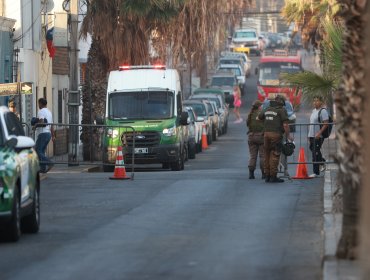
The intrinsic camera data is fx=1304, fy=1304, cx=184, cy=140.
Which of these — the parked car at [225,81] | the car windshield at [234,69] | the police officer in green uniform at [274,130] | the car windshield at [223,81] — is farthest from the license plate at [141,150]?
the car windshield at [234,69]

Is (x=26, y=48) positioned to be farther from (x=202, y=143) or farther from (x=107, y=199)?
(x=107, y=199)

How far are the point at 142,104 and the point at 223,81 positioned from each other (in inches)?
1975

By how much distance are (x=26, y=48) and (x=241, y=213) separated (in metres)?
A: 21.3

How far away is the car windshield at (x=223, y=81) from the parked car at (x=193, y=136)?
36101mm

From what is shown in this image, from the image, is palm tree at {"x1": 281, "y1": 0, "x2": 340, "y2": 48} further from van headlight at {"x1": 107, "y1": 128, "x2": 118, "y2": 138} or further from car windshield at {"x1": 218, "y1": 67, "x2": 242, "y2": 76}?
car windshield at {"x1": 218, "y1": 67, "x2": 242, "y2": 76}

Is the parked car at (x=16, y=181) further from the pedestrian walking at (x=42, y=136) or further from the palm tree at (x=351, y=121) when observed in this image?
the pedestrian walking at (x=42, y=136)

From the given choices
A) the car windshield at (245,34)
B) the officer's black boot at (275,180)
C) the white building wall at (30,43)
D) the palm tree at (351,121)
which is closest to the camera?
the palm tree at (351,121)

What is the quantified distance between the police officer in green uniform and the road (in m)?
0.50

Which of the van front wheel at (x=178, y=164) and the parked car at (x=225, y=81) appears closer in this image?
the van front wheel at (x=178, y=164)

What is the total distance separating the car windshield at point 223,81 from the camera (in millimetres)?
82875

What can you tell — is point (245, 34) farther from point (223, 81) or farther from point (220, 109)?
point (220, 109)

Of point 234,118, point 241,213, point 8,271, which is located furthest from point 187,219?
point 234,118

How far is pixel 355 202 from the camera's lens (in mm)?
12719

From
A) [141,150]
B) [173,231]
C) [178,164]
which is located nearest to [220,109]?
[178,164]
